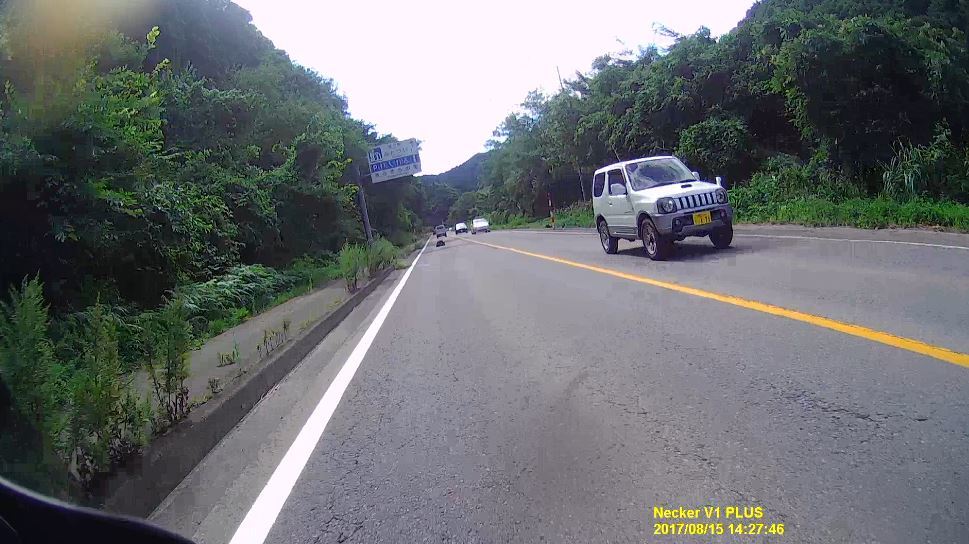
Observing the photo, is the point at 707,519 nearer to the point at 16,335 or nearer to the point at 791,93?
the point at 16,335

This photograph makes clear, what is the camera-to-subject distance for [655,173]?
11.9m

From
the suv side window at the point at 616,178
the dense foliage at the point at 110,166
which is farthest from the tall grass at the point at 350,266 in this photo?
the suv side window at the point at 616,178

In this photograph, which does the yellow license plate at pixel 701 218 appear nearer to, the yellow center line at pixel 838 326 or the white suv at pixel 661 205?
the white suv at pixel 661 205

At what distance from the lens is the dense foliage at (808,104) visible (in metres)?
15.2

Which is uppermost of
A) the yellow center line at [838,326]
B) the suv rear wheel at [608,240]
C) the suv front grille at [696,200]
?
the suv front grille at [696,200]

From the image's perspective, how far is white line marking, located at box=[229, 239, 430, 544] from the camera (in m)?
3.04

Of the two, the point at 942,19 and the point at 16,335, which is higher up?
the point at 942,19

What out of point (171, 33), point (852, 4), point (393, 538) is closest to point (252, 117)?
point (171, 33)

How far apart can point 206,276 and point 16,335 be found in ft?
37.4

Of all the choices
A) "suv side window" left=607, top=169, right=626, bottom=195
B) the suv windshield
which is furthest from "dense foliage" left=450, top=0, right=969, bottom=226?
"suv side window" left=607, top=169, right=626, bottom=195

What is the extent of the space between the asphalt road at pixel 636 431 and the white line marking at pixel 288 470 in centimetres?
7

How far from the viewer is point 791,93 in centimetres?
1675

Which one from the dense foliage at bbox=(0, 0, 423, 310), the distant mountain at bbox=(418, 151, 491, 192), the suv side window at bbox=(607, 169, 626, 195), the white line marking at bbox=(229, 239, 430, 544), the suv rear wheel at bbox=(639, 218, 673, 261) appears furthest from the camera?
the distant mountain at bbox=(418, 151, 491, 192)

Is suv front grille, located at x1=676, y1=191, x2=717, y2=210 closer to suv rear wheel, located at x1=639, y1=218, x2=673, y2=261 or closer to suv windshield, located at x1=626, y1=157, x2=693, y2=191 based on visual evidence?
suv rear wheel, located at x1=639, y1=218, x2=673, y2=261
